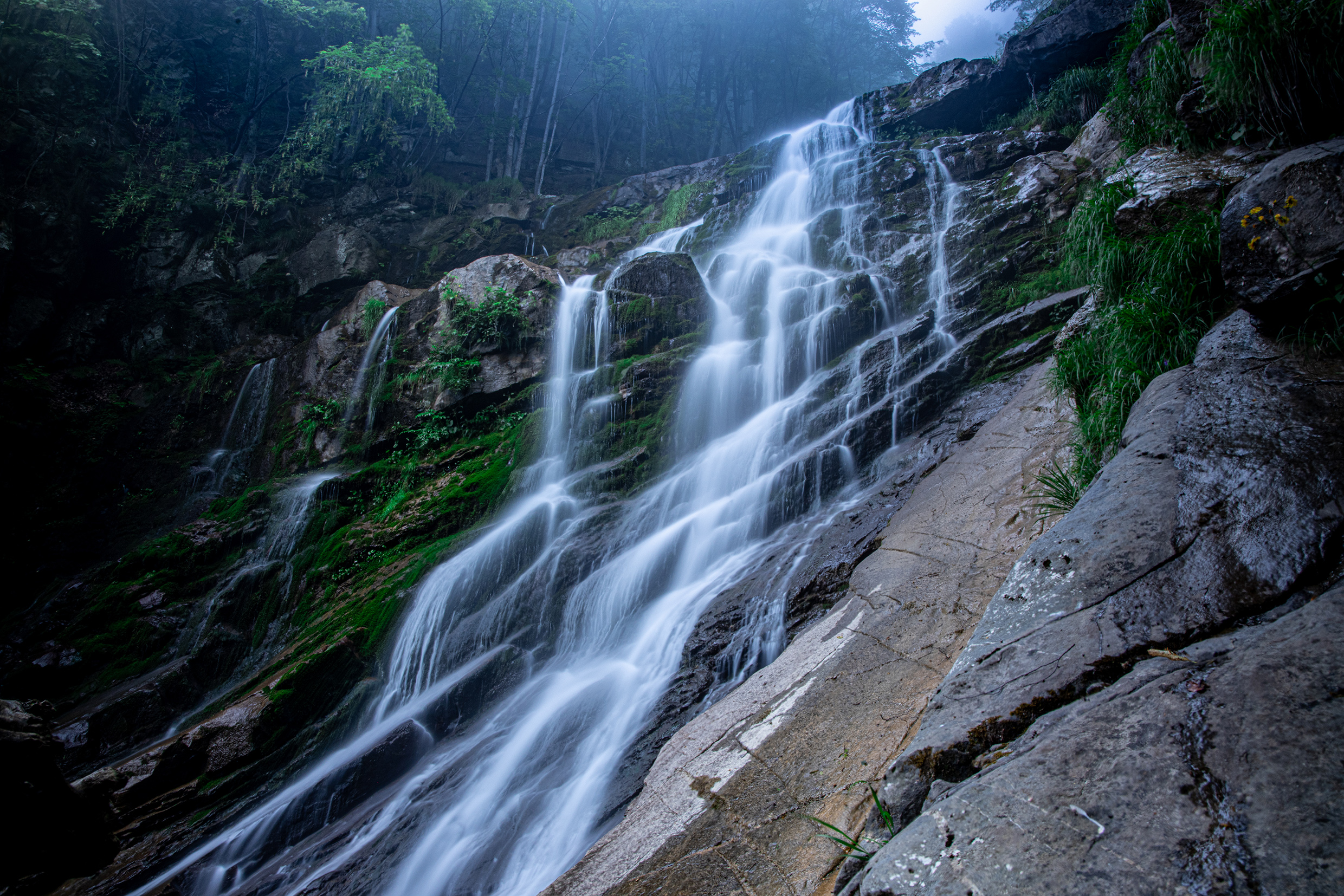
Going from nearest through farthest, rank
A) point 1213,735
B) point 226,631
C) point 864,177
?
point 1213,735 → point 226,631 → point 864,177

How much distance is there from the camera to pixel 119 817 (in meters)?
6.09

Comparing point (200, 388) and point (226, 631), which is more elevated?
point (200, 388)

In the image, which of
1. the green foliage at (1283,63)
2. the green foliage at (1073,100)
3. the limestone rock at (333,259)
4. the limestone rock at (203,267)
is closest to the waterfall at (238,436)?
the limestone rock at (333,259)

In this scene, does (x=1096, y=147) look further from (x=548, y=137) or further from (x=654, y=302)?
(x=548, y=137)

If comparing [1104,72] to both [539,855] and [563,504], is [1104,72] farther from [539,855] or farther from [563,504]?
[539,855]

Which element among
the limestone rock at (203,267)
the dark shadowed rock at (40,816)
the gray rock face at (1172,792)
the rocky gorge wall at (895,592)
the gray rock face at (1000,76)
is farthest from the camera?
the limestone rock at (203,267)

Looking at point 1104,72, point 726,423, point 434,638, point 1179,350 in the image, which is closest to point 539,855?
point 434,638

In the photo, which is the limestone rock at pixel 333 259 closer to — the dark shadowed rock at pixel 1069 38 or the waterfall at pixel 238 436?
the waterfall at pixel 238 436

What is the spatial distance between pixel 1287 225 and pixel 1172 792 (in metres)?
3.25

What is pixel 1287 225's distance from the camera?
315 cm

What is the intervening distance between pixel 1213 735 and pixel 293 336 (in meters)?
17.8

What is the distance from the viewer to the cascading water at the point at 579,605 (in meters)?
4.86

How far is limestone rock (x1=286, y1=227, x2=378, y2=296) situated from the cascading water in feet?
24.2

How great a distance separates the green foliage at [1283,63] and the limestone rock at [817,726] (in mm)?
2956
